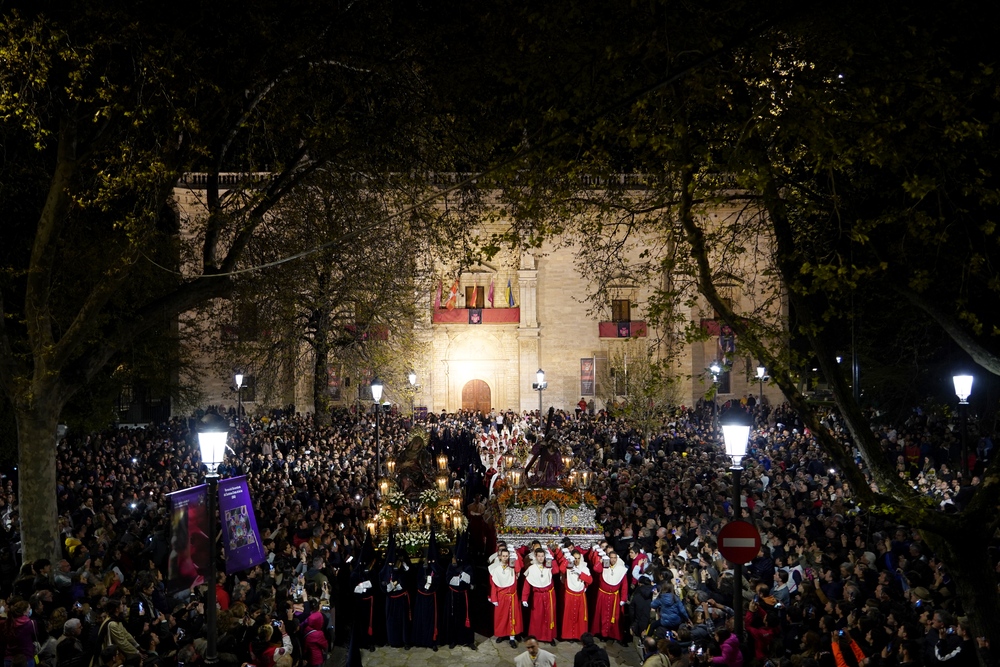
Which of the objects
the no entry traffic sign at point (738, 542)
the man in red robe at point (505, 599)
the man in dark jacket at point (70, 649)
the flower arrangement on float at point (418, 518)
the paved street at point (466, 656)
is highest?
the no entry traffic sign at point (738, 542)

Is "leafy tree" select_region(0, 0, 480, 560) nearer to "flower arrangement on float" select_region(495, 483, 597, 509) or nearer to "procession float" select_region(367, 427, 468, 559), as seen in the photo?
"procession float" select_region(367, 427, 468, 559)

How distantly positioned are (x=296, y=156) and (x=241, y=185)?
100 centimetres

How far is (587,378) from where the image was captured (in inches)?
1933

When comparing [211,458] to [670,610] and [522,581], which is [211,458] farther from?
[670,610]

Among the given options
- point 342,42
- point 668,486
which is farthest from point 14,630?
Result: point 668,486

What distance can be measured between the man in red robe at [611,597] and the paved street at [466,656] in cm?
31

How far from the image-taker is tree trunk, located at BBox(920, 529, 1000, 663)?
7.86 metres

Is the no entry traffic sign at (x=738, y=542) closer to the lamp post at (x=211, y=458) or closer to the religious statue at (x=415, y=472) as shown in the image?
the lamp post at (x=211, y=458)

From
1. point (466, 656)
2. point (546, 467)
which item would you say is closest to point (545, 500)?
point (546, 467)

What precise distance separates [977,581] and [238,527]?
9166 millimetres

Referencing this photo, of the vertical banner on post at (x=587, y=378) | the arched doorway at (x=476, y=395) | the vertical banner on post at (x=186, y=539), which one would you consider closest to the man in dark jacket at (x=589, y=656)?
the vertical banner on post at (x=186, y=539)

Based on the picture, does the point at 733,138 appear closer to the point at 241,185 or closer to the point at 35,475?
the point at 241,185

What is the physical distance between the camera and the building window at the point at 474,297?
1897 inches

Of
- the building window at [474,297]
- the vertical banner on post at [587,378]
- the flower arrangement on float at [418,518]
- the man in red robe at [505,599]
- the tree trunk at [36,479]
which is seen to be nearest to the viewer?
Answer: the tree trunk at [36,479]
